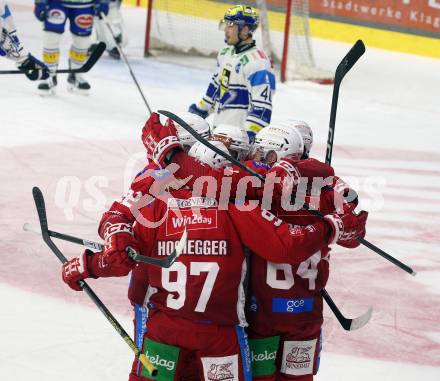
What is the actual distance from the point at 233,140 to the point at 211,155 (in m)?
0.17

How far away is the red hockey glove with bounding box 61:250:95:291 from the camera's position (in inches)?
122

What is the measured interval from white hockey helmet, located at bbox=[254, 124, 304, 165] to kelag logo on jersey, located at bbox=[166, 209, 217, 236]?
0.44m

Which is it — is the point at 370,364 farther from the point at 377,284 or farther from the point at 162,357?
the point at 162,357

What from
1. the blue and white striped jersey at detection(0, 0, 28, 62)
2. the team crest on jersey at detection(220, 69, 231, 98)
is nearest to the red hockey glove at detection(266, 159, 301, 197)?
the team crest on jersey at detection(220, 69, 231, 98)

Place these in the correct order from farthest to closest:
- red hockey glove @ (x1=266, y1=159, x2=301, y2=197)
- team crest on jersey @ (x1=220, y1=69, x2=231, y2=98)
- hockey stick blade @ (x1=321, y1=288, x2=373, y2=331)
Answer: team crest on jersey @ (x1=220, y1=69, x2=231, y2=98), hockey stick blade @ (x1=321, y1=288, x2=373, y2=331), red hockey glove @ (x1=266, y1=159, x2=301, y2=197)

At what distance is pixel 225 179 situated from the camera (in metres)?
3.18

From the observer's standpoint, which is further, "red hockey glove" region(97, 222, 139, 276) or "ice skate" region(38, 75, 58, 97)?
"ice skate" region(38, 75, 58, 97)

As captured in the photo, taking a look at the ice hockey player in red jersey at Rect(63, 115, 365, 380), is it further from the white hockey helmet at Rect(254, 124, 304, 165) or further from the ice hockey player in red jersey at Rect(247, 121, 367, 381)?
the white hockey helmet at Rect(254, 124, 304, 165)

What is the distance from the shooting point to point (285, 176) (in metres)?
3.19

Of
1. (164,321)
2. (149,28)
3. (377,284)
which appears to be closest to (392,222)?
(377,284)

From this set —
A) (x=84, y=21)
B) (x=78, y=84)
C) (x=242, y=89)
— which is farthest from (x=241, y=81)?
(x=78, y=84)

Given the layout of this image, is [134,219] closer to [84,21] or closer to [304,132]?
[304,132]

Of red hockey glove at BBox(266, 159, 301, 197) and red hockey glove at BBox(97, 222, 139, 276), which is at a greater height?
red hockey glove at BBox(266, 159, 301, 197)

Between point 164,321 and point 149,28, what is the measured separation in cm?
926
